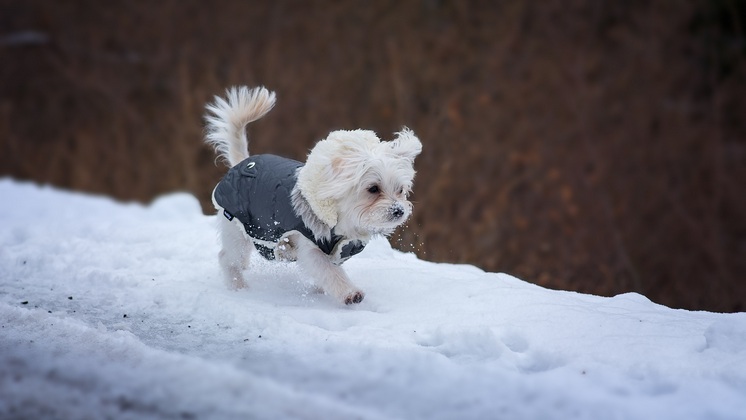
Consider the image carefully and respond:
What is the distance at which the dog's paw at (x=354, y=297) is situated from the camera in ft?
14.4

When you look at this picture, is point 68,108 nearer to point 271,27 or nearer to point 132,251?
point 271,27

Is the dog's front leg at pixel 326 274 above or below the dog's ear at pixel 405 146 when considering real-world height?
below

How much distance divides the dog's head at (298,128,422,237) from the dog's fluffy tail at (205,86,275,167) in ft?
2.74

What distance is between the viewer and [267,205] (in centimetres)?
462

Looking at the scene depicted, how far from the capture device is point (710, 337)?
11.9 feet

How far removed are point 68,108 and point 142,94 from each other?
58.8 inches

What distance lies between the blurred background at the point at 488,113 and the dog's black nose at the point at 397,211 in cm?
510

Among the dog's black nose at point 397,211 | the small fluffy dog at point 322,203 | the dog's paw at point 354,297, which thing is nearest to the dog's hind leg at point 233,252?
the small fluffy dog at point 322,203

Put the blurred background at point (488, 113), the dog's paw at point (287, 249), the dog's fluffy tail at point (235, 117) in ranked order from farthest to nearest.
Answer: the blurred background at point (488, 113), the dog's fluffy tail at point (235, 117), the dog's paw at point (287, 249)

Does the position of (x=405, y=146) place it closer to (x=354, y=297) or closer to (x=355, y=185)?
(x=355, y=185)

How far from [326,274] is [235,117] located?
53.4 inches

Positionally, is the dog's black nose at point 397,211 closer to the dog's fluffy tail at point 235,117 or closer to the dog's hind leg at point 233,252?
the dog's hind leg at point 233,252

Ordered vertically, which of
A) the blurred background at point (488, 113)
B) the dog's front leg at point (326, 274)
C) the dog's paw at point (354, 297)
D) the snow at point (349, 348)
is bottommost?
the snow at point (349, 348)

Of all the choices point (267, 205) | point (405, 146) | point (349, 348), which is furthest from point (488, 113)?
point (349, 348)
